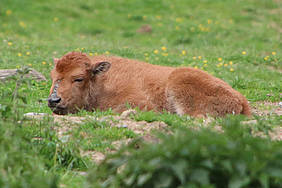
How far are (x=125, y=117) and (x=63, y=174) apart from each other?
94.9 inches

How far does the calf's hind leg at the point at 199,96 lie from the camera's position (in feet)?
27.6

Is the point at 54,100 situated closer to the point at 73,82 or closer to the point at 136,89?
the point at 73,82

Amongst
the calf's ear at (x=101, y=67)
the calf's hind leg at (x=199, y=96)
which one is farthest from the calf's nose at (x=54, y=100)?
the calf's hind leg at (x=199, y=96)

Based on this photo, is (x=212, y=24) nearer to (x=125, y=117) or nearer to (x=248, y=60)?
(x=248, y=60)

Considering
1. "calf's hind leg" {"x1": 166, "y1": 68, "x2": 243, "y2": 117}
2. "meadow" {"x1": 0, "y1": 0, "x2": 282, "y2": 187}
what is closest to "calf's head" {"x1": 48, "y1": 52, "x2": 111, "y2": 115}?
"meadow" {"x1": 0, "y1": 0, "x2": 282, "y2": 187}

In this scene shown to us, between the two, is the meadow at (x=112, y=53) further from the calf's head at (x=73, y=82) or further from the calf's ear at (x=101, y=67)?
the calf's ear at (x=101, y=67)

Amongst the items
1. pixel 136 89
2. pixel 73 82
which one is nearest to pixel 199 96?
pixel 136 89

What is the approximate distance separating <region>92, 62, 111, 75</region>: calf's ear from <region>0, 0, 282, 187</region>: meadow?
114cm

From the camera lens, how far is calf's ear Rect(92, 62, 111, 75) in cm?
896

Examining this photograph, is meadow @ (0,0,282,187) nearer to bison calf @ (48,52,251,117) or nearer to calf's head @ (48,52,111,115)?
calf's head @ (48,52,111,115)

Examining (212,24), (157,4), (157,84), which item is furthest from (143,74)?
(157,4)

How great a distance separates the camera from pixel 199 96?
8.60 meters

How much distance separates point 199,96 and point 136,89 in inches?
50.2

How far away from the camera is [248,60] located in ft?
46.7
